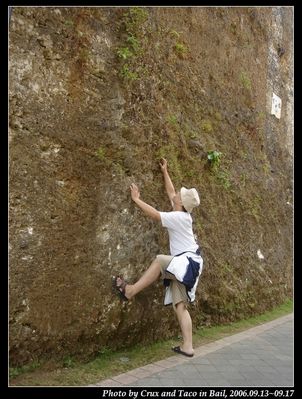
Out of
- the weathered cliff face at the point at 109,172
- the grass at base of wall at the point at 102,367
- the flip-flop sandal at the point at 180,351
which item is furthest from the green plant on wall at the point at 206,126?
the flip-flop sandal at the point at 180,351

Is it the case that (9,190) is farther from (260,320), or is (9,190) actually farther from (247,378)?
(260,320)

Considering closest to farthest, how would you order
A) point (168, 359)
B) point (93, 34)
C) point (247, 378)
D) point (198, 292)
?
point (247, 378)
point (168, 359)
point (93, 34)
point (198, 292)

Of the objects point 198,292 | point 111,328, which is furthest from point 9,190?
point 198,292

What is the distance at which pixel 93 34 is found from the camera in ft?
15.9

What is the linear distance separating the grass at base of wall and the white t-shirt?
110cm

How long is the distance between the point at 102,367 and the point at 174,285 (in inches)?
44.0

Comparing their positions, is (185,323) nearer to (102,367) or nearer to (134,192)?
(102,367)

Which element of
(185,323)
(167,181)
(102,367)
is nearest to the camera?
(102,367)

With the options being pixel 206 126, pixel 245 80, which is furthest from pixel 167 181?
pixel 245 80

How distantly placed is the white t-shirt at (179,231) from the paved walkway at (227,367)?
1.17 meters

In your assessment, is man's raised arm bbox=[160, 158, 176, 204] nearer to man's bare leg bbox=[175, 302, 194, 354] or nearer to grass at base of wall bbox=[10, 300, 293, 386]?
man's bare leg bbox=[175, 302, 194, 354]

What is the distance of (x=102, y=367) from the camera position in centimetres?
417

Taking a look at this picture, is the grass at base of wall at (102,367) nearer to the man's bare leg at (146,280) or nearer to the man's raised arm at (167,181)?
the man's bare leg at (146,280)

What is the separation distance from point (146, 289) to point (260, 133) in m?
5.10
